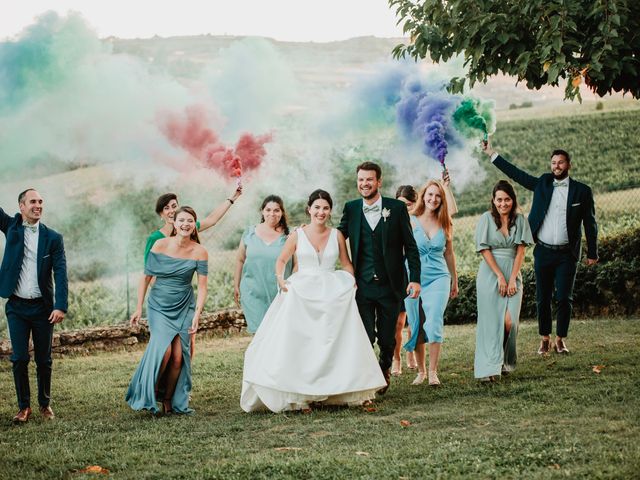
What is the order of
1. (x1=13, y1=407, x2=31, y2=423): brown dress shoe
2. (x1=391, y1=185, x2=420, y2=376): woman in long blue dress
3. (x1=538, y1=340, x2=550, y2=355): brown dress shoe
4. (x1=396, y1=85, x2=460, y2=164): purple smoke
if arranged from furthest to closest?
(x1=396, y1=85, x2=460, y2=164): purple smoke < (x1=538, y1=340, x2=550, y2=355): brown dress shoe < (x1=391, y1=185, x2=420, y2=376): woman in long blue dress < (x1=13, y1=407, x2=31, y2=423): brown dress shoe

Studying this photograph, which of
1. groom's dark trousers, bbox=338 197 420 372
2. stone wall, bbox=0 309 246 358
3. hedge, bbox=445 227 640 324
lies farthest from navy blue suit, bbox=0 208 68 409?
hedge, bbox=445 227 640 324

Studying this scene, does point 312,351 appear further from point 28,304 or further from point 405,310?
point 28,304

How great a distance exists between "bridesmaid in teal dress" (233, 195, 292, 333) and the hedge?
280 inches

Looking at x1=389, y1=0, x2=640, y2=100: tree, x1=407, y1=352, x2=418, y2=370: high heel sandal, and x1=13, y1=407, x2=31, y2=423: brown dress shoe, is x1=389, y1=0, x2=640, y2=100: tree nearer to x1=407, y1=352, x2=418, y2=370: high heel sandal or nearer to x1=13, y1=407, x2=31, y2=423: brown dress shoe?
x1=407, y1=352, x2=418, y2=370: high heel sandal

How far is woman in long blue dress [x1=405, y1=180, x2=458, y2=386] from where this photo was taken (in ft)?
32.8

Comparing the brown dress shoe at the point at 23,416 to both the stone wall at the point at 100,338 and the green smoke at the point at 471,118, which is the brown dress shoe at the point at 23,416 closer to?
the stone wall at the point at 100,338

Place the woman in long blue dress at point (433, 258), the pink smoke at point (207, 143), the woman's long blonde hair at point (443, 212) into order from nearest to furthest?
1. the woman in long blue dress at point (433, 258)
2. the woman's long blonde hair at point (443, 212)
3. the pink smoke at point (207, 143)

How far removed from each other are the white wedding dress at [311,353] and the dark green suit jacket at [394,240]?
426 mm

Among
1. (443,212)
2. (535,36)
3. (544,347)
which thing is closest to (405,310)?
(443,212)

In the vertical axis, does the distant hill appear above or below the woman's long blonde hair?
above

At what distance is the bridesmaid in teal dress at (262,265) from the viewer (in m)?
10.0

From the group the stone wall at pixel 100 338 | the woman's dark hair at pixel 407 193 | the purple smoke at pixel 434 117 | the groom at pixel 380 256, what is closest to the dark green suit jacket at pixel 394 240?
the groom at pixel 380 256

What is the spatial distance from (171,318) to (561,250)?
15.1ft

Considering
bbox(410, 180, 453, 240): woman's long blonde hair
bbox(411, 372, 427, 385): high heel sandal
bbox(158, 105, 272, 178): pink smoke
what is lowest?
bbox(411, 372, 427, 385): high heel sandal
